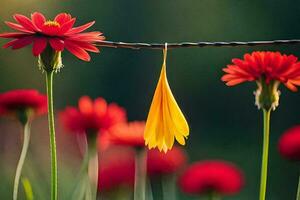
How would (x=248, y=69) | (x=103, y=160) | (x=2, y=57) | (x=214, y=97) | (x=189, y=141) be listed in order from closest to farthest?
(x=248, y=69) → (x=103, y=160) → (x=2, y=57) → (x=189, y=141) → (x=214, y=97)

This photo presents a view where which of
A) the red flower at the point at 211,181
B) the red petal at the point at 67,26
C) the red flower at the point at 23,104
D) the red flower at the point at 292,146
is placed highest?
the red petal at the point at 67,26

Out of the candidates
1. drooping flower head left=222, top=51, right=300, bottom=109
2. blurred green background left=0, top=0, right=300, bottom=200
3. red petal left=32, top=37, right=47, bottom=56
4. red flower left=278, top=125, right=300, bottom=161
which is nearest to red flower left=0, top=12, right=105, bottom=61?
red petal left=32, top=37, right=47, bottom=56

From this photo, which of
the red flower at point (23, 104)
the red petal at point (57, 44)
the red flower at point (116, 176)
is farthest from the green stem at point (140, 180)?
the red petal at point (57, 44)

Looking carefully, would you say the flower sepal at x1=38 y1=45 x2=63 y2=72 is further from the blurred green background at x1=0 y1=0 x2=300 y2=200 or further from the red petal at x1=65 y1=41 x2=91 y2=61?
the blurred green background at x1=0 y1=0 x2=300 y2=200

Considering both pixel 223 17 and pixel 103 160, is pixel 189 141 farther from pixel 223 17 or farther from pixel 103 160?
pixel 103 160

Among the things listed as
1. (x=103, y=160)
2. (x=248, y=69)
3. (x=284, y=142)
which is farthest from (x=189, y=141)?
(x=248, y=69)

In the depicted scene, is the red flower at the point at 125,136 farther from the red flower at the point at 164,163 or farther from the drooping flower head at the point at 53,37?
the drooping flower head at the point at 53,37
